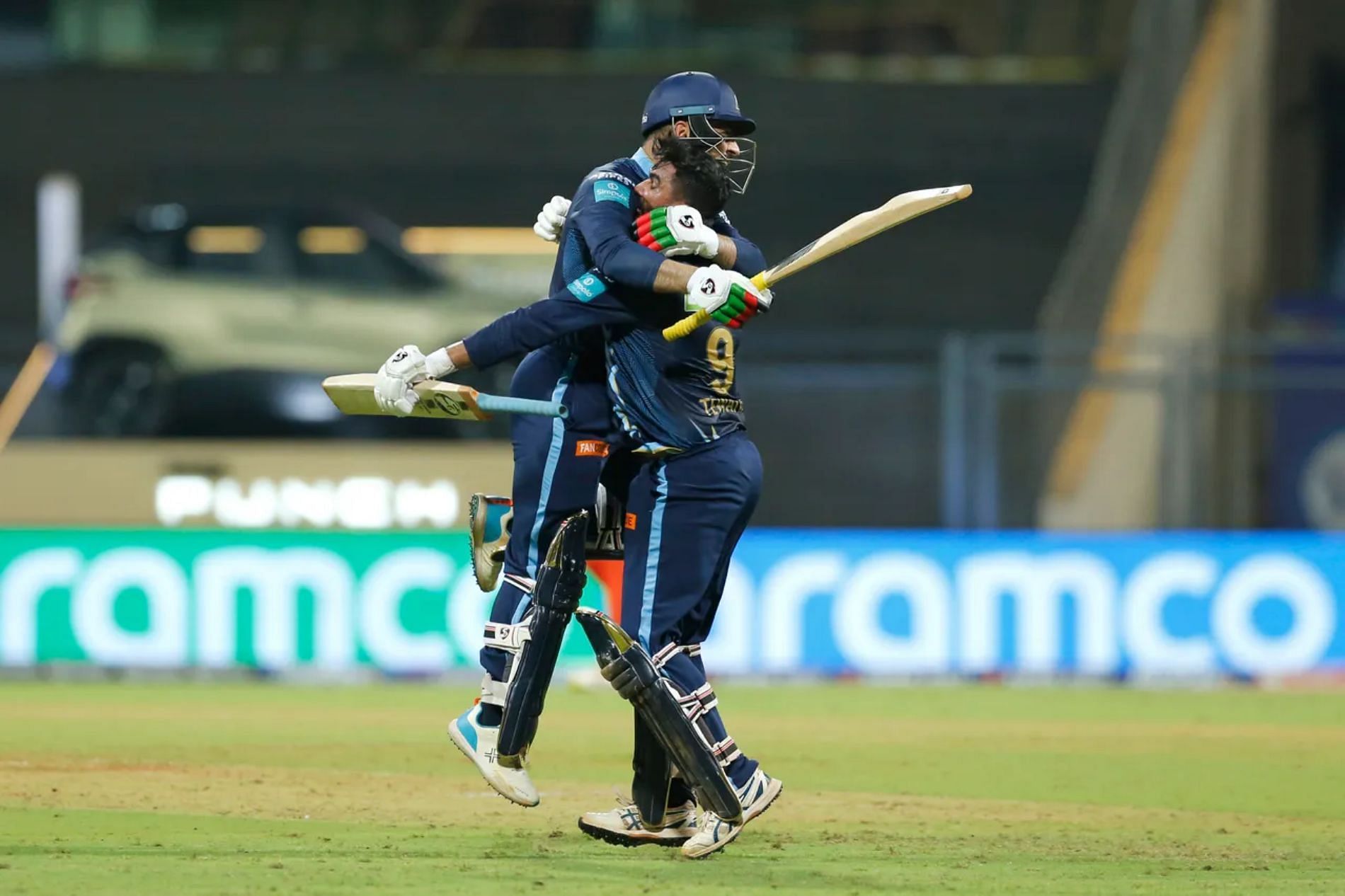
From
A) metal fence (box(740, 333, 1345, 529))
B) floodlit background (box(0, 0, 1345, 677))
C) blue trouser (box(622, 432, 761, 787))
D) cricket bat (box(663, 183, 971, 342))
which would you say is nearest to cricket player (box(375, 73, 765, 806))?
cricket bat (box(663, 183, 971, 342))

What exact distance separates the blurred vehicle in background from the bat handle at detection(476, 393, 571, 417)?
33.6 feet

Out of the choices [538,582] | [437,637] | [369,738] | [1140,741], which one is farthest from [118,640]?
[538,582]

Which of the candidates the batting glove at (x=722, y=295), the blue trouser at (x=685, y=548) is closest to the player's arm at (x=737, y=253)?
the batting glove at (x=722, y=295)

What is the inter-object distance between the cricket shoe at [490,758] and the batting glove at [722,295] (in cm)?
150

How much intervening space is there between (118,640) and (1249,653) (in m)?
6.55

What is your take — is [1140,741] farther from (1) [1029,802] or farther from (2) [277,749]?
(2) [277,749]

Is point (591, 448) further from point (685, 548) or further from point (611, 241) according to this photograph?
point (611, 241)

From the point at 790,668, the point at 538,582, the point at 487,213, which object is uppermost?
the point at 487,213

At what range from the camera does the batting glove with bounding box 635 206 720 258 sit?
6535 mm

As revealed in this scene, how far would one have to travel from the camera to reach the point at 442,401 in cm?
699

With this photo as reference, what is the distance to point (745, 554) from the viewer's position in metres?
13.5

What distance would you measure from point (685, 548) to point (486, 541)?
3.73ft

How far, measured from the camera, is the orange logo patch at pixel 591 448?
6.93 metres

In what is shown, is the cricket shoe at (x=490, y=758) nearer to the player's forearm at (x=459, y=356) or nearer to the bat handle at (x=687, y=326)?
the player's forearm at (x=459, y=356)
